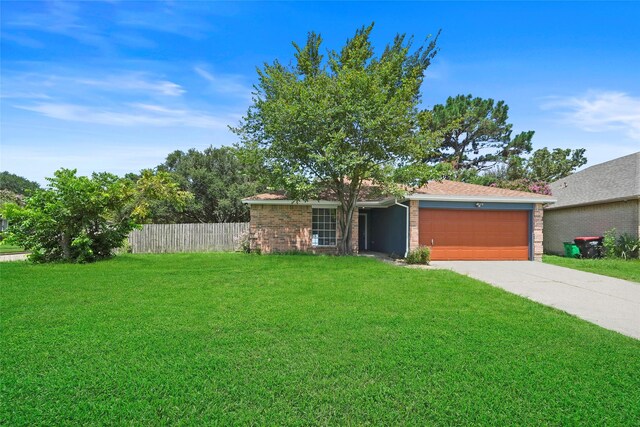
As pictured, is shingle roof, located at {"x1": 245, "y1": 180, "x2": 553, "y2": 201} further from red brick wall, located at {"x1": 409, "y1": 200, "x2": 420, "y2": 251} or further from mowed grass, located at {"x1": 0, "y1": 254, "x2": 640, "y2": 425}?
mowed grass, located at {"x1": 0, "y1": 254, "x2": 640, "y2": 425}

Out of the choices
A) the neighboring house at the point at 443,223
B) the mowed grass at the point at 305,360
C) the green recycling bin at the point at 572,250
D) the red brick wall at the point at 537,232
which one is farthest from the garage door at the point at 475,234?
the mowed grass at the point at 305,360

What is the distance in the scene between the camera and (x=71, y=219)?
1238cm

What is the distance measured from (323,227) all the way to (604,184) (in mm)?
Result: 13629

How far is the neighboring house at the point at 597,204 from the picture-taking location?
48.5 ft

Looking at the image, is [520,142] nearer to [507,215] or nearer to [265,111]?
[507,215]

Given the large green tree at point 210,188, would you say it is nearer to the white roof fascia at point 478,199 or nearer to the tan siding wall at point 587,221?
the white roof fascia at point 478,199

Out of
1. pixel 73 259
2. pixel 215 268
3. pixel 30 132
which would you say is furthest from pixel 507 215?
pixel 30 132

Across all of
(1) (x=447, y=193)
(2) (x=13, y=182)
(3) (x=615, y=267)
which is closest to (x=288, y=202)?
(1) (x=447, y=193)

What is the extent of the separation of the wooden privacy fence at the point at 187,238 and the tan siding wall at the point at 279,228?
1.77m

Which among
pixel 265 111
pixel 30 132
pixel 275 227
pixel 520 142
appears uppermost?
pixel 520 142

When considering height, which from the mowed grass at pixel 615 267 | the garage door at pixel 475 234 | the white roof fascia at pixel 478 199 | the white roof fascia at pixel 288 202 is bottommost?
the mowed grass at pixel 615 267

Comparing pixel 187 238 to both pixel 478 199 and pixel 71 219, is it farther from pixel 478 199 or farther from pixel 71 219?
pixel 478 199

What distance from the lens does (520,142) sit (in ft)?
93.9

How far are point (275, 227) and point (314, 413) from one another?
1294 centimetres
